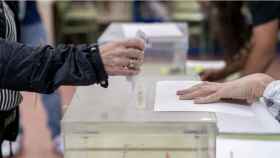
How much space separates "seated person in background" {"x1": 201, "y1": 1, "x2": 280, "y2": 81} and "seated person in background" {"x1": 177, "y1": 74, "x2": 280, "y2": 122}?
80 cm

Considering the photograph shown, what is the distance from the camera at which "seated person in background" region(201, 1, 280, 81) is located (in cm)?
195

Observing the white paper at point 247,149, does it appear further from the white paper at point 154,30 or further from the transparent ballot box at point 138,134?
the white paper at point 154,30

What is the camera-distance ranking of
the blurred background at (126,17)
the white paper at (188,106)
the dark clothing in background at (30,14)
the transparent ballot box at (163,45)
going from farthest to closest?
the blurred background at (126,17)
the dark clothing in background at (30,14)
the transparent ballot box at (163,45)
the white paper at (188,106)

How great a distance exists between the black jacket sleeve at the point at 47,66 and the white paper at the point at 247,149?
27cm

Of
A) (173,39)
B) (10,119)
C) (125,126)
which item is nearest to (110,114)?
(125,126)

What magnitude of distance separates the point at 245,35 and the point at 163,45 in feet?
1.88

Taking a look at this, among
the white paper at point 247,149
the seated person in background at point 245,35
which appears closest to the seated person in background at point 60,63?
the white paper at point 247,149

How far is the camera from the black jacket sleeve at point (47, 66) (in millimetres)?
934

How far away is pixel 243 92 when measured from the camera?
3.58 feet

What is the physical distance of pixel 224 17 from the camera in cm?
206

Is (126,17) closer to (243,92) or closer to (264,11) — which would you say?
(264,11)

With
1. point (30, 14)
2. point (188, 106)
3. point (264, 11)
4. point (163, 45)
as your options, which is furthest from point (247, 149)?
point (30, 14)

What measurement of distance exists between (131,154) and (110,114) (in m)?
0.09

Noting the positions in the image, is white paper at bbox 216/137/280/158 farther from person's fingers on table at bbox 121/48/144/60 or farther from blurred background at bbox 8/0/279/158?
blurred background at bbox 8/0/279/158
